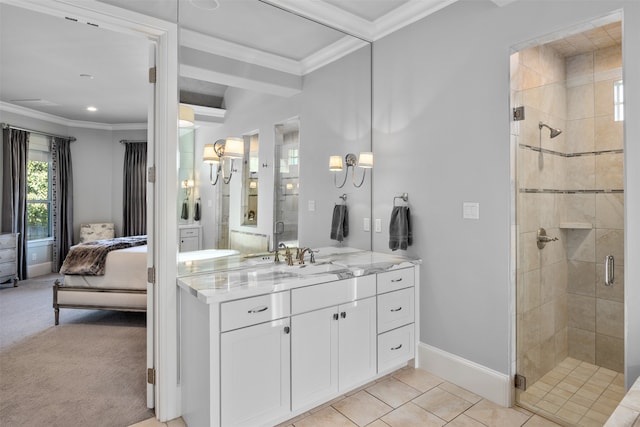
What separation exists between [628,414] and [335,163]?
2.25 metres

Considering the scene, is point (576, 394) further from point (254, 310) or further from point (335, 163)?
point (335, 163)

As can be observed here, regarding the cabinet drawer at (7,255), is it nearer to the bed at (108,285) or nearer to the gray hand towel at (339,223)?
the bed at (108,285)

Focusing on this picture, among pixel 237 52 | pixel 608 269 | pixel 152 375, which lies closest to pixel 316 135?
pixel 237 52

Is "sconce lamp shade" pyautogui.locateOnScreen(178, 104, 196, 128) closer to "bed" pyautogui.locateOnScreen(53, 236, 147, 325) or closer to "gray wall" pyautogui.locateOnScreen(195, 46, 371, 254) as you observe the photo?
"gray wall" pyautogui.locateOnScreen(195, 46, 371, 254)

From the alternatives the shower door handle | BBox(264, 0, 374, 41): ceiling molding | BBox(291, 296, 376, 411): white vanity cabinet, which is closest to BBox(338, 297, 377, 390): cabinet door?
BBox(291, 296, 376, 411): white vanity cabinet

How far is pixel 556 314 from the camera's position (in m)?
2.59

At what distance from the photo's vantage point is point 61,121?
6.36 metres

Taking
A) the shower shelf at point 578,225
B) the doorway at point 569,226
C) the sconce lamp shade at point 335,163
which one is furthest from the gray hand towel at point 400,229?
the shower shelf at point 578,225

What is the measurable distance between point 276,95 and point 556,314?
254 centimetres

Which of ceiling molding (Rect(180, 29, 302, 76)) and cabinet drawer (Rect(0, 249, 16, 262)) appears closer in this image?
ceiling molding (Rect(180, 29, 302, 76))

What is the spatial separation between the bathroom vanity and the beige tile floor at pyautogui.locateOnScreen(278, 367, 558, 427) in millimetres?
111

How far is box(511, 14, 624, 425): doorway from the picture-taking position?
2168 mm

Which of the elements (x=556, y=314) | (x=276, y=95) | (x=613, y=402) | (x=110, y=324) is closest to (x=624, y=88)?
(x=556, y=314)

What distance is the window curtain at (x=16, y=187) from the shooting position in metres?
5.46
